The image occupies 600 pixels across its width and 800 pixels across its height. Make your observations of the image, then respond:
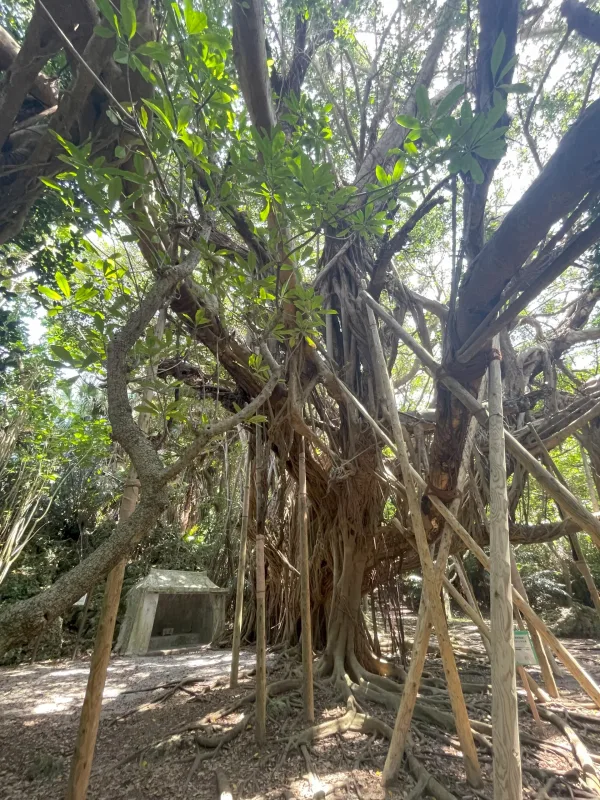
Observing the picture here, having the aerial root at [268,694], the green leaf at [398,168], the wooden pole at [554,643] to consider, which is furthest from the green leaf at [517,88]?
the aerial root at [268,694]

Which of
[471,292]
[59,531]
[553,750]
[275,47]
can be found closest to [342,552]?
[553,750]

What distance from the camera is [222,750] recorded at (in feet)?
6.57

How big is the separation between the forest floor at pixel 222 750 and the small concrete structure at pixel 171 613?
2.19 meters

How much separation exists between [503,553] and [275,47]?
13.2ft

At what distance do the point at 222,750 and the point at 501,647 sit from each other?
1.69 meters

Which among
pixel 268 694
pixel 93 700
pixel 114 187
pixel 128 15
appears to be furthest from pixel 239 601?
pixel 128 15

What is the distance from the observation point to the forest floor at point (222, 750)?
5.53 feet

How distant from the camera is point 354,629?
312 cm

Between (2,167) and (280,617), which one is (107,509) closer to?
(280,617)

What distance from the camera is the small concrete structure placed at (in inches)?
211

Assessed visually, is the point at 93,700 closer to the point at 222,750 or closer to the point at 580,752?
the point at 222,750

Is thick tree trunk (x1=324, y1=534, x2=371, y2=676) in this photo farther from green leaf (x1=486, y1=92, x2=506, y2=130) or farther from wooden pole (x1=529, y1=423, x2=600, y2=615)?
green leaf (x1=486, y1=92, x2=506, y2=130)

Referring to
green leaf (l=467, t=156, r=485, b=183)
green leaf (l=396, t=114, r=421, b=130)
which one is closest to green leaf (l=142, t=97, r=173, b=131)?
green leaf (l=396, t=114, r=421, b=130)

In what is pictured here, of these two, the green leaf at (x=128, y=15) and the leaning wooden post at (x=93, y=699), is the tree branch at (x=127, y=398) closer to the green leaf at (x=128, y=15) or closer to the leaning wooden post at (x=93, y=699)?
the leaning wooden post at (x=93, y=699)
